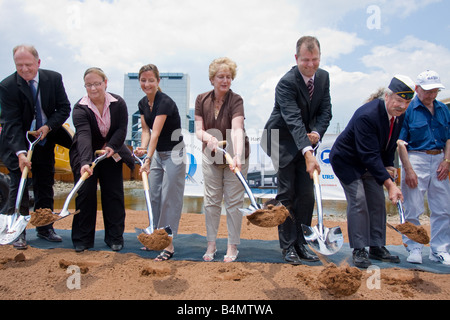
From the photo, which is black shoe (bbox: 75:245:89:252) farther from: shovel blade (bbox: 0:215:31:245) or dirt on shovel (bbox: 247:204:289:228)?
dirt on shovel (bbox: 247:204:289:228)

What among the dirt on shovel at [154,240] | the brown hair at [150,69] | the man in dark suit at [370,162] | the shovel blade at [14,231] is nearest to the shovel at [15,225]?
the shovel blade at [14,231]

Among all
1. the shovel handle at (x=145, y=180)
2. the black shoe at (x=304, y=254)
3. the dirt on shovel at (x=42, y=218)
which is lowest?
the black shoe at (x=304, y=254)

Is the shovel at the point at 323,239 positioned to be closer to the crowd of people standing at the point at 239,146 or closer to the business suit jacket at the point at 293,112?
the crowd of people standing at the point at 239,146

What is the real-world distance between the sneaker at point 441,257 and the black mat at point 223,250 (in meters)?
0.06

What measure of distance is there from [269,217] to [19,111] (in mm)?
3008

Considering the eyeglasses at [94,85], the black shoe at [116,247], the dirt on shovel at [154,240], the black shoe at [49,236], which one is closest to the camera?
the dirt on shovel at [154,240]

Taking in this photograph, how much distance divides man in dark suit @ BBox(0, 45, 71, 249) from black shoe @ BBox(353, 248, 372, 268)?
3.23m

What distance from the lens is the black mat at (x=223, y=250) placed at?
3.22 meters

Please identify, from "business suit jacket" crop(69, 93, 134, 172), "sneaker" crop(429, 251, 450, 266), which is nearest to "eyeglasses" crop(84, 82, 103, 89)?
"business suit jacket" crop(69, 93, 134, 172)

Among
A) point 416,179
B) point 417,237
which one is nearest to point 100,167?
point 417,237

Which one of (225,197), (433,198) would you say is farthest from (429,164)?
(225,197)

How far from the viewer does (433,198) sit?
356 centimetres

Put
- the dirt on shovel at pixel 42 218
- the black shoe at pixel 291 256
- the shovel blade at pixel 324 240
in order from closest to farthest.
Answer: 1. the shovel blade at pixel 324 240
2. the dirt on shovel at pixel 42 218
3. the black shoe at pixel 291 256

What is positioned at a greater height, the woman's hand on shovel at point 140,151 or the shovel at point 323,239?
the woman's hand on shovel at point 140,151
